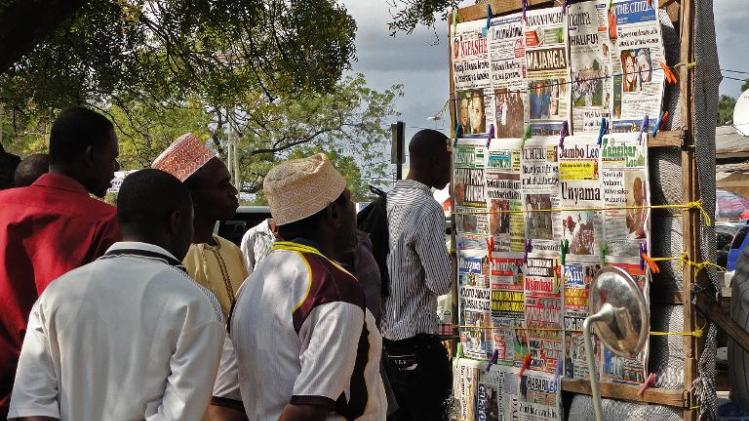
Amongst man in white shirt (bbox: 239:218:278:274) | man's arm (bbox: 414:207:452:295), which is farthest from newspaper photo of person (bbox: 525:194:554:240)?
man in white shirt (bbox: 239:218:278:274)

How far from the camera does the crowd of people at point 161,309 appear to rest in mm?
2668

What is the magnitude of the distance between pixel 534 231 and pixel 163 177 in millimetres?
2857

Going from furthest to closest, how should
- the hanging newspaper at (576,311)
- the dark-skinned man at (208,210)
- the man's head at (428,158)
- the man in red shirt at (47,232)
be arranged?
the man's head at (428,158)
the hanging newspaper at (576,311)
the dark-skinned man at (208,210)
the man in red shirt at (47,232)

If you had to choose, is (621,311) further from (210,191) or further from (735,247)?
(735,247)

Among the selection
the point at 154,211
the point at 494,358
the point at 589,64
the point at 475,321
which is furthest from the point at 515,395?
the point at 154,211

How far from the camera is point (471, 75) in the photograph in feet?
18.8

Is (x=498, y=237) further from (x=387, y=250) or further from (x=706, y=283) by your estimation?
(x=706, y=283)

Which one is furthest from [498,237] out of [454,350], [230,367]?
[230,367]

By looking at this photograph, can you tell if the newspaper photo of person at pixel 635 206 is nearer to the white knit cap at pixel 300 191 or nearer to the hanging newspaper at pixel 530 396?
the hanging newspaper at pixel 530 396

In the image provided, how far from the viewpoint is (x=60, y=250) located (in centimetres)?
337

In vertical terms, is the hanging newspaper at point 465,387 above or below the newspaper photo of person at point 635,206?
below

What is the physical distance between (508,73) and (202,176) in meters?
2.04

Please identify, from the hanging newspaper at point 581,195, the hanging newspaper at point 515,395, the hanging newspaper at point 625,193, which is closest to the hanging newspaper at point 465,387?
the hanging newspaper at point 515,395

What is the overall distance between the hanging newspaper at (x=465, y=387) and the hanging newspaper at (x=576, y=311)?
0.63 metres
